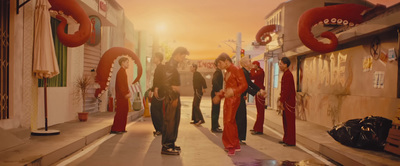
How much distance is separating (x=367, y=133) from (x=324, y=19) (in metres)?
3.69

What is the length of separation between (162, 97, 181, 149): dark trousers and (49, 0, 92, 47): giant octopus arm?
109 inches

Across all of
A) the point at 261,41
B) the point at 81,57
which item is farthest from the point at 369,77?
the point at 261,41

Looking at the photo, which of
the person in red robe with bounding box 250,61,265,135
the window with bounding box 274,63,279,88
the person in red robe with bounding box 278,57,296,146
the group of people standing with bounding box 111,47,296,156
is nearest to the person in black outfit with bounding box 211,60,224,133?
the person in red robe with bounding box 250,61,265,135

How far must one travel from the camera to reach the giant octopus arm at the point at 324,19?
9406 mm

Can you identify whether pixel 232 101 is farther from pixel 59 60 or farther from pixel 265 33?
pixel 265 33

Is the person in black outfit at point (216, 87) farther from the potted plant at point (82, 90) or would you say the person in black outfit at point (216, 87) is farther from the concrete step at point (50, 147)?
the potted plant at point (82, 90)

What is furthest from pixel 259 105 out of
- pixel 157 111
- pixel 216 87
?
pixel 157 111

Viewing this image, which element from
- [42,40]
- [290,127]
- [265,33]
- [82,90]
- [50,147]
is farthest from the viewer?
[265,33]

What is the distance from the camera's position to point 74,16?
27.1ft

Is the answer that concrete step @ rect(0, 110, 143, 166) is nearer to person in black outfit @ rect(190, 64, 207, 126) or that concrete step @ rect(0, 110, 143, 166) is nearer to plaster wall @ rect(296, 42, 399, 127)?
person in black outfit @ rect(190, 64, 207, 126)

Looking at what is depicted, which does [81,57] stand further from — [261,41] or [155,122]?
[261,41]

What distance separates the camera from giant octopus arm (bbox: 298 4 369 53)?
9406 mm

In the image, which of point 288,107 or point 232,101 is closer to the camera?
point 232,101

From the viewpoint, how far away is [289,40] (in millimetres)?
Result: 19266
